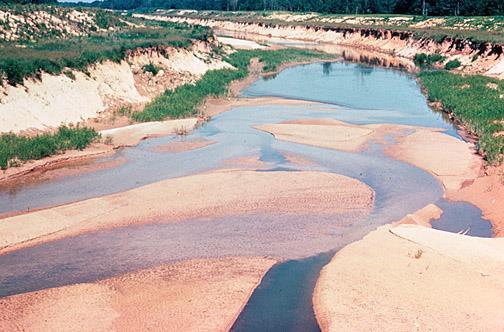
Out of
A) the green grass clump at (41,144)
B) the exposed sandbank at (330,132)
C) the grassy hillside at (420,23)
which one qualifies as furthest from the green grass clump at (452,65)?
the green grass clump at (41,144)

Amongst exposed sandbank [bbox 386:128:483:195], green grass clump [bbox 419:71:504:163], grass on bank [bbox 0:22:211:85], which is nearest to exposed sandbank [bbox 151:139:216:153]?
grass on bank [bbox 0:22:211:85]

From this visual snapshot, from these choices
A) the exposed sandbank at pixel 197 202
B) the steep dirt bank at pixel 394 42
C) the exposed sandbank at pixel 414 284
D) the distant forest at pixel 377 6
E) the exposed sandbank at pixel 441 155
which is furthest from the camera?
the distant forest at pixel 377 6

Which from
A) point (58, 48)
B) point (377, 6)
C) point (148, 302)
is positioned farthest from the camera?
point (377, 6)

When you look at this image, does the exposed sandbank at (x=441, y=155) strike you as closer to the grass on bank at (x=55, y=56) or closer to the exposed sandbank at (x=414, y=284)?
the exposed sandbank at (x=414, y=284)

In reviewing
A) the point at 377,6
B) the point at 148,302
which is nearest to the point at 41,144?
the point at 148,302

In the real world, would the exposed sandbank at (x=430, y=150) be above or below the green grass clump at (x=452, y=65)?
below

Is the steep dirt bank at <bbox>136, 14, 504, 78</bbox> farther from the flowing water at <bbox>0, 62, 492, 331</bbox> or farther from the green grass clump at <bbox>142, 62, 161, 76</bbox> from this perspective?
the green grass clump at <bbox>142, 62, 161, 76</bbox>

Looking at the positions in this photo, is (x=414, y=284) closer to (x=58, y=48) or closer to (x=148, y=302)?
(x=148, y=302)
